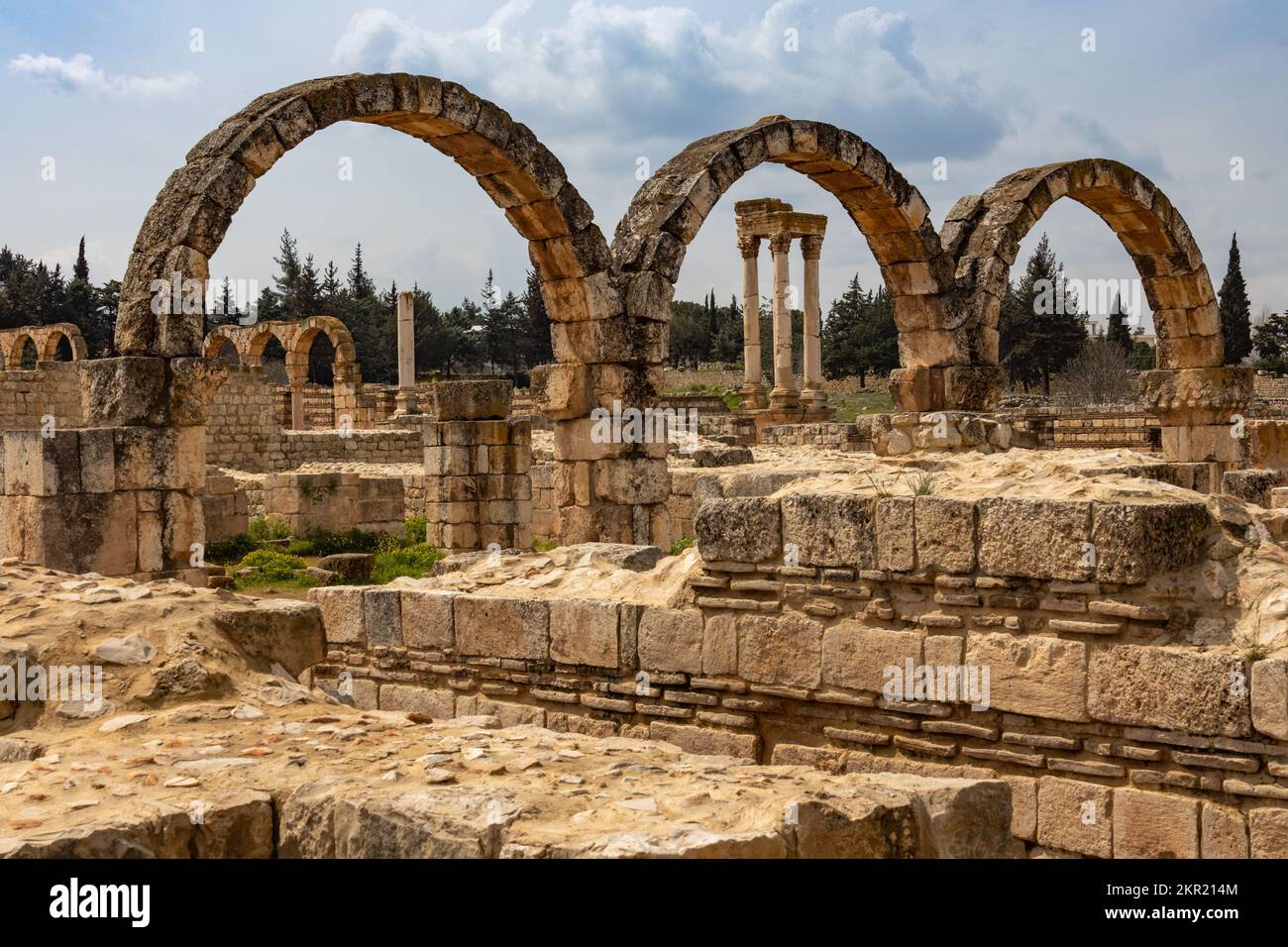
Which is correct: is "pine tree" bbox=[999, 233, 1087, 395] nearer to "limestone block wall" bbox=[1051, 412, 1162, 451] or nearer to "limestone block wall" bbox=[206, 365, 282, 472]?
"limestone block wall" bbox=[1051, 412, 1162, 451]

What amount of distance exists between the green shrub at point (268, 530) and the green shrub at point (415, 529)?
1.63 m

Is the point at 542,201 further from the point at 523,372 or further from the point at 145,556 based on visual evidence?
the point at 523,372

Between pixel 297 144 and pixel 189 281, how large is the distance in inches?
55.2

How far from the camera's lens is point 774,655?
5797 mm

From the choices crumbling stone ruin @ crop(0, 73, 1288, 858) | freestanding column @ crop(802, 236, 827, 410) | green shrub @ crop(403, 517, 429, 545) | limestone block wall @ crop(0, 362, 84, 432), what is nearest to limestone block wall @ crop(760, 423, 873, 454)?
freestanding column @ crop(802, 236, 827, 410)

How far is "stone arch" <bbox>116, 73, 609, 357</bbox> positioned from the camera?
895 centimetres

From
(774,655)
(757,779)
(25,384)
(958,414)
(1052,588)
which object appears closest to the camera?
(757,779)

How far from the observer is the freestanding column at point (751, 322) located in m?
29.1

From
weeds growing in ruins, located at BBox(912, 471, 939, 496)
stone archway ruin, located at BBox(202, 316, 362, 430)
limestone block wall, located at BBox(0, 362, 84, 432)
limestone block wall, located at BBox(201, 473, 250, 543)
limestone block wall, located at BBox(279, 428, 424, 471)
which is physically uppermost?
stone archway ruin, located at BBox(202, 316, 362, 430)

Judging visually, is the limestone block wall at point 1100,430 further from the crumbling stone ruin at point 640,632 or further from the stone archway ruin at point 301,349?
the stone archway ruin at point 301,349

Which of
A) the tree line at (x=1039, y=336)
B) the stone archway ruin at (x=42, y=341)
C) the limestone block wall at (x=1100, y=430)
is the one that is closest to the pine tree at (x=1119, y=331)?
the tree line at (x=1039, y=336)

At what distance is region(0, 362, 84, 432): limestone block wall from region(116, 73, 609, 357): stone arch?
16.7m

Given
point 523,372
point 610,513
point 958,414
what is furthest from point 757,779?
point 523,372

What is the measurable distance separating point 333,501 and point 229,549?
1.74 m
